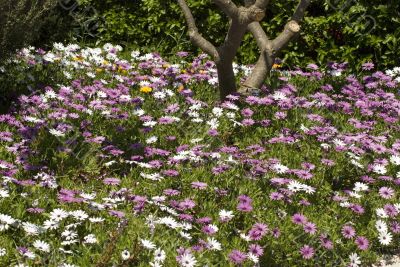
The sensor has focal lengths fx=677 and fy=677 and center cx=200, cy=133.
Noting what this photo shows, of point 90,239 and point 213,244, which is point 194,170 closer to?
point 213,244

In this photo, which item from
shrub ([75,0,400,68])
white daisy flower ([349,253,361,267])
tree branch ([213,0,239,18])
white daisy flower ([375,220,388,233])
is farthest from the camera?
shrub ([75,0,400,68])

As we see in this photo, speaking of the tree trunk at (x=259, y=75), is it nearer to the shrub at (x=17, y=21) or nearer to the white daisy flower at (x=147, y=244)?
the shrub at (x=17, y=21)

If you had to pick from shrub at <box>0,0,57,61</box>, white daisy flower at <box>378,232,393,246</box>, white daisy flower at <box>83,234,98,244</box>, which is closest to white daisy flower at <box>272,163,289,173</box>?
white daisy flower at <box>378,232,393,246</box>

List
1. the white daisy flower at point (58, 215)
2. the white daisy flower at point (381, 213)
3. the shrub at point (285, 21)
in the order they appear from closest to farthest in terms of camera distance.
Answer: the white daisy flower at point (58, 215) → the white daisy flower at point (381, 213) → the shrub at point (285, 21)

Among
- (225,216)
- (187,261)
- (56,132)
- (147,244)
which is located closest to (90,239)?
(147,244)

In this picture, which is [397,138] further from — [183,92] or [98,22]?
[98,22]

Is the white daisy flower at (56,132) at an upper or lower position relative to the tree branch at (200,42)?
lower

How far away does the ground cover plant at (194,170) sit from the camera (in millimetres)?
3920

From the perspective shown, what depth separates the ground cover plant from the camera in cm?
392

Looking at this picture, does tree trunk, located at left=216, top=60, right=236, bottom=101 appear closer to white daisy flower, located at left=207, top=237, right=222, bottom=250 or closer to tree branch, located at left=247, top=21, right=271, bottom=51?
tree branch, located at left=247, top=21, right=271, bottom=51

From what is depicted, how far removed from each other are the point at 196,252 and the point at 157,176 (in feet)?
3.06

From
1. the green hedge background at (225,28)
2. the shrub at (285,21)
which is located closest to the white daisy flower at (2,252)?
the green hedge background at (225,28)

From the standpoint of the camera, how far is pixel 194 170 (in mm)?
4844

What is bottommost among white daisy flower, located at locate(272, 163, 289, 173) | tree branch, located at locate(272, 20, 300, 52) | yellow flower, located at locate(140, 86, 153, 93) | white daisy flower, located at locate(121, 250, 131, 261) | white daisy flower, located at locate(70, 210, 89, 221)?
white daisy flower, located at locate(121, 250, 131, 261)
